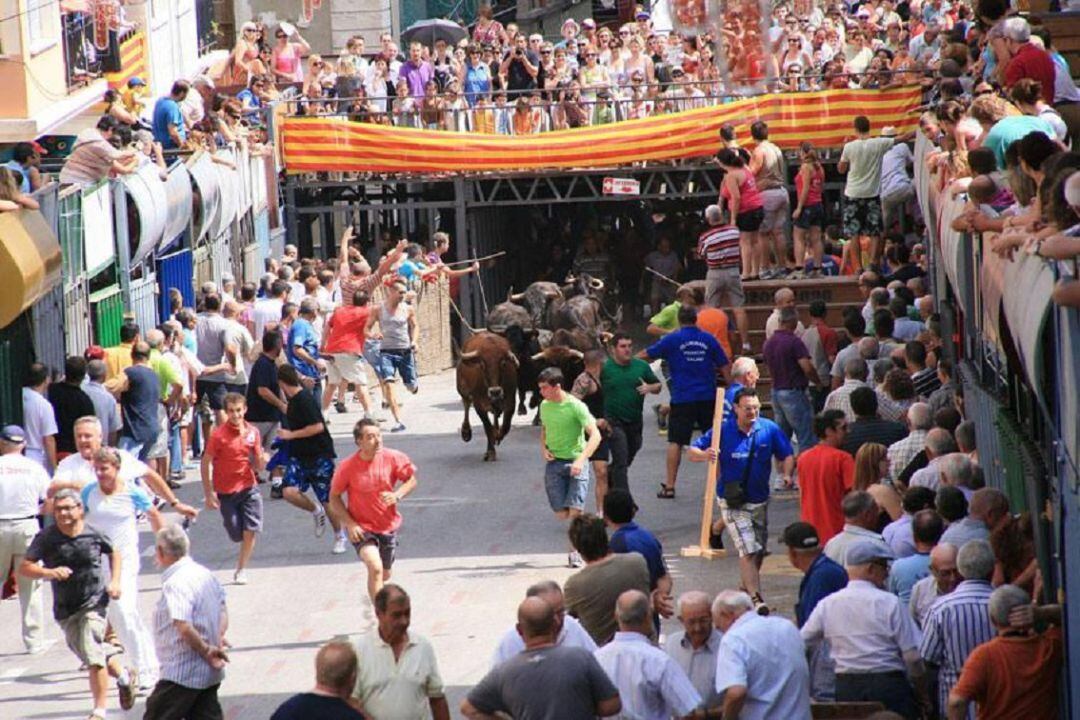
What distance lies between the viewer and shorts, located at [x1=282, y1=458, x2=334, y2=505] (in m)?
16.9

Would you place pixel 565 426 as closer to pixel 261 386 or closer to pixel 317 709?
pixel 261 386

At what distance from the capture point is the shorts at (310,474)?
666 inches

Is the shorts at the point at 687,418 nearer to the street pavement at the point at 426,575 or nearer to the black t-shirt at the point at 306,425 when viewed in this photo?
the street pavement at the point at 426,575

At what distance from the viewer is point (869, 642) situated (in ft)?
33.5

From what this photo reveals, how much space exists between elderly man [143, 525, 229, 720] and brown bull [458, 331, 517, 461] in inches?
390

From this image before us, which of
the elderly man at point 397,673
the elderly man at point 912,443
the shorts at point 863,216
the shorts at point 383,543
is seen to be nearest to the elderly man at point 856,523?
the elderly man at point 912,443

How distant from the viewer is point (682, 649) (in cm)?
996

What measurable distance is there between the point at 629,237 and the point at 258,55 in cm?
695

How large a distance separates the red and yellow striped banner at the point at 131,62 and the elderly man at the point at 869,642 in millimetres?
22394

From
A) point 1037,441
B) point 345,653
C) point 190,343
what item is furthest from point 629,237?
point 345,653

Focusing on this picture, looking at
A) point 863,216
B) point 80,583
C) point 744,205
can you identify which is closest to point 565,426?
point 80,583

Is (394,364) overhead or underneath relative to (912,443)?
underneath

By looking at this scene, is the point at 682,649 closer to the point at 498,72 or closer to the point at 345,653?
the point at 345,653

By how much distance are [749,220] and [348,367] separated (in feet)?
15.6
